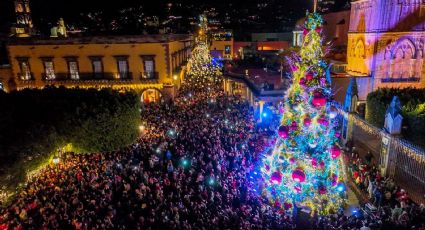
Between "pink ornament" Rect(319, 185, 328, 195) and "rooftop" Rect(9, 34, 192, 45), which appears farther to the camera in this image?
"rooftop" Rect(9, 34, 192, 45)

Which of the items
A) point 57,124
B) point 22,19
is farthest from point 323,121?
point 22,19

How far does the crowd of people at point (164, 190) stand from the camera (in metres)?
11.6

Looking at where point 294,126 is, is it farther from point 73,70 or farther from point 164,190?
point 73,70

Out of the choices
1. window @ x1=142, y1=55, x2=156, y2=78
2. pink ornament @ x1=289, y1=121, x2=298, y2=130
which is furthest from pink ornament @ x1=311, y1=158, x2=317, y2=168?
window @ x1=142, y1=55, x2=156, y2=78

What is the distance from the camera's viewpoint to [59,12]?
182 ft

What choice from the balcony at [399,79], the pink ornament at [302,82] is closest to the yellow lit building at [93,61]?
the balcony at [399,79]

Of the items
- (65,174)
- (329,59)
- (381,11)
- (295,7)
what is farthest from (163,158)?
(295,7)

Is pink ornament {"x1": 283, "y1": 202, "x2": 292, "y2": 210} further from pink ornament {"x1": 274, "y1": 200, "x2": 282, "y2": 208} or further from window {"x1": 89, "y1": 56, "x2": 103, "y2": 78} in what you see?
window {"x1": 89, "y1": 56, "x2": 103, "y2": 78}

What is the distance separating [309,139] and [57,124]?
12.0 metres

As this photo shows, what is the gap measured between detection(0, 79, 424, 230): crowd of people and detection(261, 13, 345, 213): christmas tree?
865 millimetres

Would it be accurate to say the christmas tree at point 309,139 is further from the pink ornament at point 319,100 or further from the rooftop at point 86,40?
the rooftop at point 86,40

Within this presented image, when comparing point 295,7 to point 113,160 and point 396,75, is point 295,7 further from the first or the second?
point 113,160

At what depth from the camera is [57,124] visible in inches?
643

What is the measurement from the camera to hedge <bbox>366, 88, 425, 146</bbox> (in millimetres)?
16016
